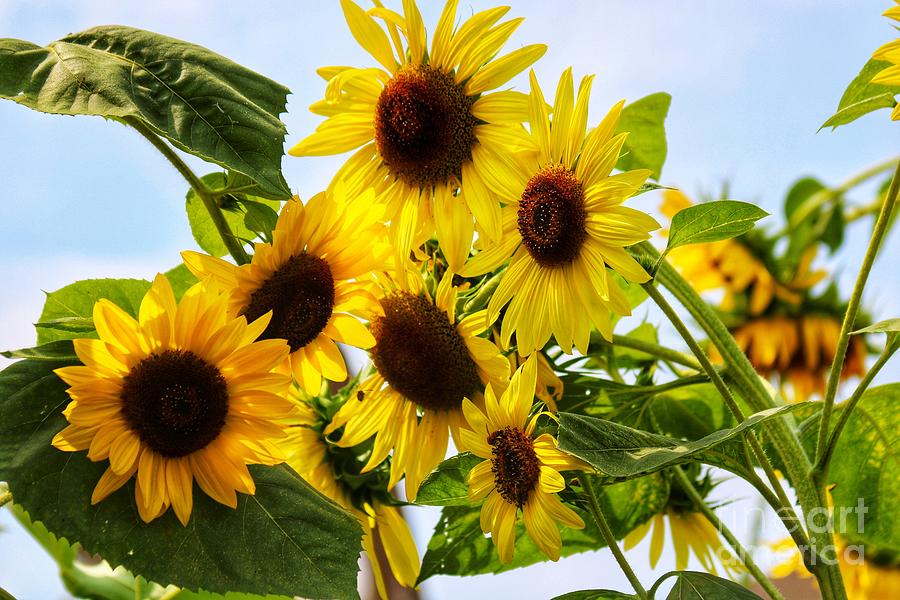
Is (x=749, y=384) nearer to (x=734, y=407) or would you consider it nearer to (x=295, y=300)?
(x=734, y=407)

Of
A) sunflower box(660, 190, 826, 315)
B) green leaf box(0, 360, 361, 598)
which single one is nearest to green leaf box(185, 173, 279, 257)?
green leaf box(0, 360, 361, 598)

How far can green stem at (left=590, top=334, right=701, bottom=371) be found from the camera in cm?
52

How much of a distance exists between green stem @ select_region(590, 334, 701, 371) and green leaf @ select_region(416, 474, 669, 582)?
0.07 meters

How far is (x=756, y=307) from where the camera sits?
37.6 inches

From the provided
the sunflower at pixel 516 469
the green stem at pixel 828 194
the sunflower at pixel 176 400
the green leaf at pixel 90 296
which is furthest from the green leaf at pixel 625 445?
the green stem at pixel 828 194

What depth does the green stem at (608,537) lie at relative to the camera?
0.41m

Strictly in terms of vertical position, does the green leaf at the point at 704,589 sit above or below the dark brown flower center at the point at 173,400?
below

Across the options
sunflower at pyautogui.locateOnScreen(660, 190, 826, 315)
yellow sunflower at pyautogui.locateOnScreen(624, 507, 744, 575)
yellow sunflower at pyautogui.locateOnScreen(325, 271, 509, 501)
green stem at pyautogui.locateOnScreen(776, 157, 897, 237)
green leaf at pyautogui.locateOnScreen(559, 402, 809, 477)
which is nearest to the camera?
green leaf at pyautogui.locateOnScreen(559, 402, 809, 477)

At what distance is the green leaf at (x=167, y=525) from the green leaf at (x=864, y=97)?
0.28 metres

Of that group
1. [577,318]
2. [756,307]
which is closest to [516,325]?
[577,318]

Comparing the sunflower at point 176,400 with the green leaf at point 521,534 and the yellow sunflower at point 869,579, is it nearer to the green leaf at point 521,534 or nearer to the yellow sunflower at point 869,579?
the green leaf at point 521,534

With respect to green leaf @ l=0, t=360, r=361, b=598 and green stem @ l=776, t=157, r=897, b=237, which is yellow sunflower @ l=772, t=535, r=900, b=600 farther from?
green leaf @ l=0, t=360, r=361, b=598

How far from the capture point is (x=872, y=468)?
0.57 metres

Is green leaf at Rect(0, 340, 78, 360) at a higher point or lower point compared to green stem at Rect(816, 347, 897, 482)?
higher
